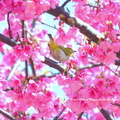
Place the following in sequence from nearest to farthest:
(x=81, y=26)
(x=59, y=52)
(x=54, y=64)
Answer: (x=59, y=52) → (x=54, y=64) → (x=81, y=26)

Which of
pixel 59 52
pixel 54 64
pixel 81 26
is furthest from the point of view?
pixel 81 26

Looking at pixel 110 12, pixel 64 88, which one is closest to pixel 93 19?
pixel 110 12

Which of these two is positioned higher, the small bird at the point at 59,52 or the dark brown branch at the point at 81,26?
the dark brown branch at the point at 81,26

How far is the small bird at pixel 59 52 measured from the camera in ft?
11.0

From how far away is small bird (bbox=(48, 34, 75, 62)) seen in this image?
11.0ft

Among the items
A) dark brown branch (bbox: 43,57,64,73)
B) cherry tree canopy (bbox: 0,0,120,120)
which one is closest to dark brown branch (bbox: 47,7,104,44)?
cherry tree canopy (bbox: 0,0,120,120)

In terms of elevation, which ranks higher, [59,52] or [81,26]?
[81,26]

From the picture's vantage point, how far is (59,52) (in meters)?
3.33

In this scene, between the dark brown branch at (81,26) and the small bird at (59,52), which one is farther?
the dark brown branch at (81,26)

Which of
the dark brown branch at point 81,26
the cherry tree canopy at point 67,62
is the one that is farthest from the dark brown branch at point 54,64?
the dark brown branch at point 81,26

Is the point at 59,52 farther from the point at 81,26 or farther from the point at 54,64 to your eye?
the point at 81,26

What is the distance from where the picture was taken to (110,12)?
3566 millimetres

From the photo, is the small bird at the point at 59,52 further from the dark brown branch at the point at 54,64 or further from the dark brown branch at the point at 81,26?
the dark brown branch at the point at 81,26

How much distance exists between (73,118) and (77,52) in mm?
686
